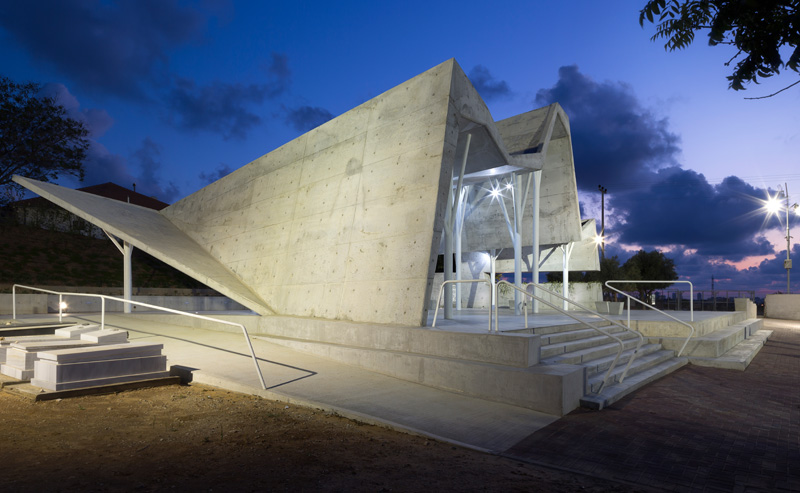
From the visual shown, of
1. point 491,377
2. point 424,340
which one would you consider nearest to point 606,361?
point 491,377

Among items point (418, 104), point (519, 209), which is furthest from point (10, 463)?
point (519, 209)

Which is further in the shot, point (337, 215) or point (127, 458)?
point (337, 215)

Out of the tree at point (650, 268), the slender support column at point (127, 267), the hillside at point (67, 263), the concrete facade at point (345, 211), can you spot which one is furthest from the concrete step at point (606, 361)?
the tree at point (650, 268)

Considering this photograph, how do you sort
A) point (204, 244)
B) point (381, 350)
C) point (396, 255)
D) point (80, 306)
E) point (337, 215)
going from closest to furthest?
point (381, 350)
point (396, 255)
point (337, 215)
point (204, 244)
point (80, 306)

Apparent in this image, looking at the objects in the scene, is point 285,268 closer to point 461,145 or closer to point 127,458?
point 461,145

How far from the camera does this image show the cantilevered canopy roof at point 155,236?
1188 centimetres

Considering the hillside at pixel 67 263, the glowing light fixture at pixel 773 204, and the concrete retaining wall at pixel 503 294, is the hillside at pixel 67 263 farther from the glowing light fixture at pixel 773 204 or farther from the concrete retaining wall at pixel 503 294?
the glowing light fixture at pixel 773 204

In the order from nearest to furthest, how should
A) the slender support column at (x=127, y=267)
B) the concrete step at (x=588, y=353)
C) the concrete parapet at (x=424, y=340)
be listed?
the concrete parapet at (x=424, y=340) → the concrete step at (x=588, y=353) → the slender support column at (x=127, y=267)

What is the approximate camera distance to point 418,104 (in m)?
9.78

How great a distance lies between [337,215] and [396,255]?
2444mm

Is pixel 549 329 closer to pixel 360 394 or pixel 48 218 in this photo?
pixel 360 394

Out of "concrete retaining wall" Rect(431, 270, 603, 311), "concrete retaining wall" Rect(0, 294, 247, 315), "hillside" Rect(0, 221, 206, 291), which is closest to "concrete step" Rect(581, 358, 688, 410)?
"concrete retaining wall" Rect(431, 270, 603, 311)

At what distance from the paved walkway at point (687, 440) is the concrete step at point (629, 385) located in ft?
0.41

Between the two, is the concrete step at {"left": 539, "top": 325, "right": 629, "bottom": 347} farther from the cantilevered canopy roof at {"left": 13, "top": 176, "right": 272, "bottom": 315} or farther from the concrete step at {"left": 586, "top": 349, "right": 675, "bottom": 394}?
the cantilevered canopy roof at {"left": 13, "top": 176, "right": 272, "bottom": 315}
